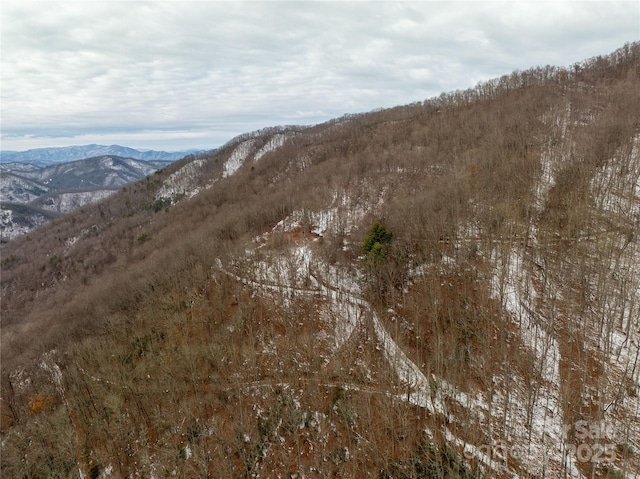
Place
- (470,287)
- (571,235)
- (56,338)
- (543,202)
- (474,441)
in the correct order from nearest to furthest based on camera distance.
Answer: (474,441), (470,287), (571,235), (543,202), (56,338)

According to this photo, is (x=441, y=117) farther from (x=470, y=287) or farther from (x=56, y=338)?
(x=56, y=338)

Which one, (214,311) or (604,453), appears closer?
(604,453)

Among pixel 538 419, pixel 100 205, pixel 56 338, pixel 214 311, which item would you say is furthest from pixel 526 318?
pixel 100 205

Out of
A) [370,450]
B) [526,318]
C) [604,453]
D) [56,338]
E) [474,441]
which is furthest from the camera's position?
[56,338]

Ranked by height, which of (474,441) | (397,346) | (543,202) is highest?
(543,202)

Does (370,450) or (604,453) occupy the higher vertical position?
(604,453)

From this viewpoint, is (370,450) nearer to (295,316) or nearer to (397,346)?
(397,346)
